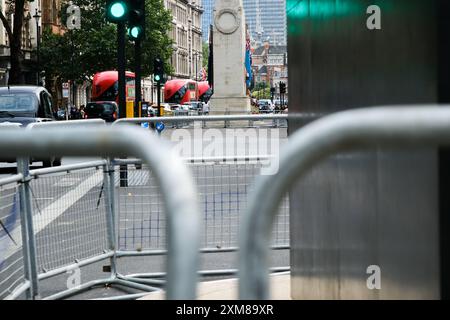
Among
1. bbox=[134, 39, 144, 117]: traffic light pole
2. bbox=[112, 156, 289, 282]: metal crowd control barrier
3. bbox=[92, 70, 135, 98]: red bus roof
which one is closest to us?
bbox=[112, 156, 289, 282]: metal crowd control barrier

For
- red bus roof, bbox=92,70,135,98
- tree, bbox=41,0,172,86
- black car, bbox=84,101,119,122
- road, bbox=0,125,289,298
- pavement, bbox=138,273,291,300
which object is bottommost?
pavement, bbox=138,273,291,300

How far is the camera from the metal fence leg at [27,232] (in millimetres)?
5605

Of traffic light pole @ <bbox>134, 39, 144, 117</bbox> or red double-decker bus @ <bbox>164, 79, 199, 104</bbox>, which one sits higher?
red double-decker bus @ <bbox>164, 79, 199, 104</bbox>

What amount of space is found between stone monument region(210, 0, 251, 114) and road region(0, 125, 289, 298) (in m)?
44.0

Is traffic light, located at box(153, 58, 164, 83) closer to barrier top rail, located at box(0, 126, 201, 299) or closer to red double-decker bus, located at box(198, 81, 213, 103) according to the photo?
barrier top rail, located at box(0, 126, 201, 299)

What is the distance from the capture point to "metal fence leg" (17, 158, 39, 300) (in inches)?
221

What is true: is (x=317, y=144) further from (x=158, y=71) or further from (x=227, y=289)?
(x=158, y=71)

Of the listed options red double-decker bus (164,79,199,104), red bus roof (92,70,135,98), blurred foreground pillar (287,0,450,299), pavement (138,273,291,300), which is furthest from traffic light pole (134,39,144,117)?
red double-decker bus (164,79,199,104)

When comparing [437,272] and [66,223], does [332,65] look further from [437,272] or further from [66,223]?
[66,223]

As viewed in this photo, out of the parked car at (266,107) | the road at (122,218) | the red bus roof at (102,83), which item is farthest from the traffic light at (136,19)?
the parked car at (266,107)

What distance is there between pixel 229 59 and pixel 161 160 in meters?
50.8

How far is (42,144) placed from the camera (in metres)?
2.03

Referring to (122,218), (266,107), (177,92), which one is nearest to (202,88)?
(177,92)

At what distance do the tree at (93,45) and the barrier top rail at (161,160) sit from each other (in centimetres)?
7378
